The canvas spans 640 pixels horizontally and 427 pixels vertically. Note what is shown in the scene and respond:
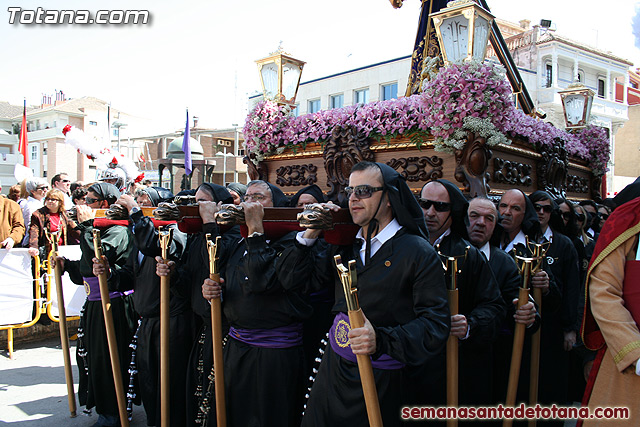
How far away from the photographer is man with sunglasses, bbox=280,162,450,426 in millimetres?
2385

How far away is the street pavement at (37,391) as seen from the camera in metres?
4.73

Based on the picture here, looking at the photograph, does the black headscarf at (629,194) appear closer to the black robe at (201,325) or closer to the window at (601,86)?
the black robe at (201,325)

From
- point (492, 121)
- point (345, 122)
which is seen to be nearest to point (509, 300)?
point (492, 121)

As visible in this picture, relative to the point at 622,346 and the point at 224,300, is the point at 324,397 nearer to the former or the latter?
the point at 224,300

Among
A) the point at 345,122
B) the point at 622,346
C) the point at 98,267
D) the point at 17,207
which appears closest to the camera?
the point at 622,346

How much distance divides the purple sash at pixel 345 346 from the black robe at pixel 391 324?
3 cm

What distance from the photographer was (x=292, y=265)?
3002mm

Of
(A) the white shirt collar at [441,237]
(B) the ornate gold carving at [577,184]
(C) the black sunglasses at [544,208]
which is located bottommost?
(A) the white shirt collar at [441,237]

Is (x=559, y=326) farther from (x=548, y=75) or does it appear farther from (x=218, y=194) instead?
(x=548, y=75)

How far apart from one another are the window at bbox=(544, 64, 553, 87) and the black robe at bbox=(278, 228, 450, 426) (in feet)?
92.5

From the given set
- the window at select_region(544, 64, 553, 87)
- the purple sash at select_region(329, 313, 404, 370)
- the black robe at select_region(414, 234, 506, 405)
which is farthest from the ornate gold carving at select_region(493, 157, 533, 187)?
the window at select_region(544, 64, 553, 87)

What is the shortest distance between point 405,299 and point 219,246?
1.73 m

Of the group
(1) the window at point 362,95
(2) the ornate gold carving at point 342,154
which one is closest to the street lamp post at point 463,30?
(2) the ornate gold carving at point 342,154

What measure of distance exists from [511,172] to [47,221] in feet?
22.4
